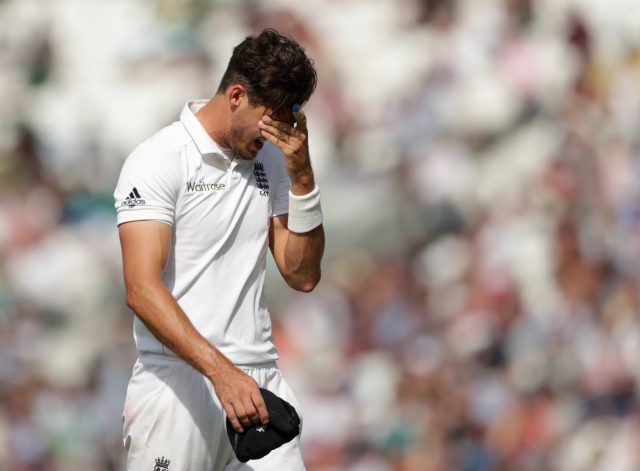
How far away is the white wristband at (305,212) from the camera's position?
3.52 metres

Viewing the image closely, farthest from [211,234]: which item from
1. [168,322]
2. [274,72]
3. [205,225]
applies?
[274,72]

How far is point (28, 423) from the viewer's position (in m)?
6.07

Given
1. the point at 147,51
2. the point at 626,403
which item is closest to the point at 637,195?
the point at 626,403

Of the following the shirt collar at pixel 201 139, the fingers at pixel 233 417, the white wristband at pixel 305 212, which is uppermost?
the shirt collar at pixel 201 139

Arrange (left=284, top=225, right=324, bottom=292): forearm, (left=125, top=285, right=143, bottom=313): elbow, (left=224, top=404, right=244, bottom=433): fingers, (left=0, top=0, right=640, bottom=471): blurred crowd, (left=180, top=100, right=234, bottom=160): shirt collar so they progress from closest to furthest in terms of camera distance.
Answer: (left=224, top=404, right=244, bottom=433): fingers, (left=125, top=285, right=143, bottom=313): elbow, (left=180, top=100, right=234, bottom=160): shirt collar, (left=284, top=225, right=324, bottom=292): forearm, (left=0, top=0, right=640, bottom=471): blurred crowd

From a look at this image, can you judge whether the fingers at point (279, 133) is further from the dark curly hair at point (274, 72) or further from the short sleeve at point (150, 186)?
the short sleeve at point (150, 186)

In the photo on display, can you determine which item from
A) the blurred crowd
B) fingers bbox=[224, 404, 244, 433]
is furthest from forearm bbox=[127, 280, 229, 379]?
the blurred crowd

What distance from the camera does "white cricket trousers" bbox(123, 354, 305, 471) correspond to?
3369mm

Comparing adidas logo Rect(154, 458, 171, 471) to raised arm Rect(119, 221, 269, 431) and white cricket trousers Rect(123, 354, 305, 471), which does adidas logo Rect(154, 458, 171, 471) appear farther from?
raised arm Rect(119, 221, 269, 431)

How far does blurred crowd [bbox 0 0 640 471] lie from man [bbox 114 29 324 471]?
2721 mm

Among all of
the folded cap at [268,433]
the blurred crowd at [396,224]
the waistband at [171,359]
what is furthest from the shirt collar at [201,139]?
the blurred crowd at [396,224]

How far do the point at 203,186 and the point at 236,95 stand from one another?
28 centimetres

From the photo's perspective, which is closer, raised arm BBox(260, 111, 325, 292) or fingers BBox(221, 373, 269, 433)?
fingers BBox(221, 373, 269, 433)

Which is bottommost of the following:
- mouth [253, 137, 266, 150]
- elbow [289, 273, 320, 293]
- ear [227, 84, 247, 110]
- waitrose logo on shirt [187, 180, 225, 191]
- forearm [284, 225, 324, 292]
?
elbow [289, 273, 320, 293]
